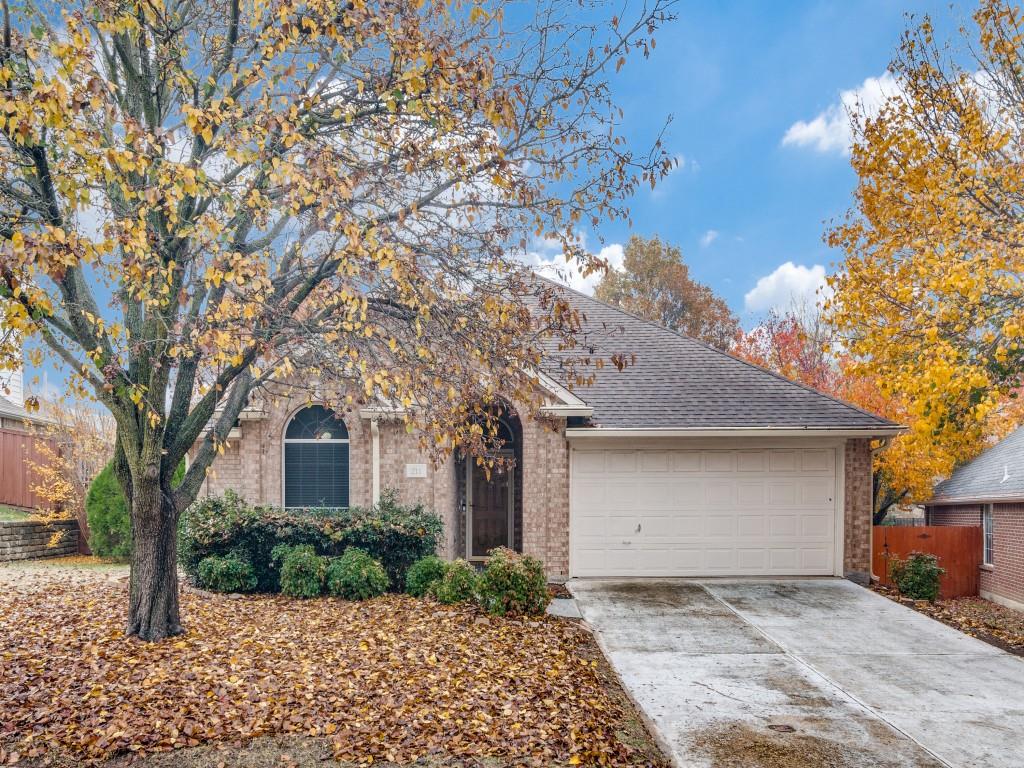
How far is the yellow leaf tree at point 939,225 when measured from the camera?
9.83 meters

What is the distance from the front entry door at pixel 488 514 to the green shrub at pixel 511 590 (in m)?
5.38

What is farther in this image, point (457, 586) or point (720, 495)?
point (720, 495)

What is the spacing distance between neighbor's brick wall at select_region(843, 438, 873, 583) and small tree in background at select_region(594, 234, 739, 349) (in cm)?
1986

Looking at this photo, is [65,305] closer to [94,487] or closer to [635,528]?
[635,528]

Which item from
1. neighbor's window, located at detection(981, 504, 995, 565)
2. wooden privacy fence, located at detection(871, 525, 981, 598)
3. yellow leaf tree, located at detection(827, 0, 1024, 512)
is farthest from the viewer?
neighbor's window, located at detection(981, 504, 995, 565)

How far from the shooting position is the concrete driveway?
5.88 metres

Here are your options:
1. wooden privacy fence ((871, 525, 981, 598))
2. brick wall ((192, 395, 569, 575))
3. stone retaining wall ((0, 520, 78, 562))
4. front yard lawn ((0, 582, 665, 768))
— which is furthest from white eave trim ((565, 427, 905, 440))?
stone retaining wall ((0, 520, 78, 562))

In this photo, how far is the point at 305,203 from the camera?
626cm

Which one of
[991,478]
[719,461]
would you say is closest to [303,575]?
[719,461]

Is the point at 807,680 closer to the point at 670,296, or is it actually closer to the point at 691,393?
the point at 691,393

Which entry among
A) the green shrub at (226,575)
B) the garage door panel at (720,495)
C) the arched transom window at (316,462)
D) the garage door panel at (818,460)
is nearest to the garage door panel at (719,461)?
the garage door panel at (720,495)

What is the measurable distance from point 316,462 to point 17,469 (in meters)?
13.2

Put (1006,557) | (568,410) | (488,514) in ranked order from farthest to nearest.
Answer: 1. (1006,557)
2. (488,514)
3. (568,410)

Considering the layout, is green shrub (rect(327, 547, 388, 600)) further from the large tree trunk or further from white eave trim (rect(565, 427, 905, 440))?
white eave trim (rect(565, 427, 905, 440))
